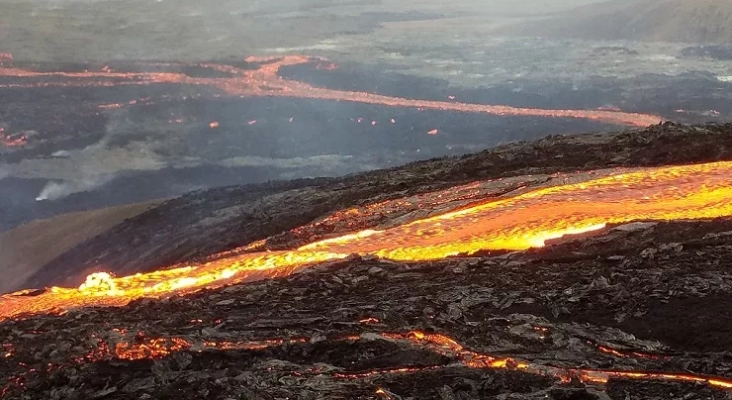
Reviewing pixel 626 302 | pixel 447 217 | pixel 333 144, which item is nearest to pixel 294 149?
pixel 333 144

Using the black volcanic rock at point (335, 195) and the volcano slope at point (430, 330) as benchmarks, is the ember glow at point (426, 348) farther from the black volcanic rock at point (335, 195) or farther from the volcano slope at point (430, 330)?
the black volcanic rock at point (335, 195)

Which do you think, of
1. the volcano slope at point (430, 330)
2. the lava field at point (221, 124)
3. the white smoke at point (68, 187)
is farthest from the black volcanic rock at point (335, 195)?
the white smoke at point (68, 187)

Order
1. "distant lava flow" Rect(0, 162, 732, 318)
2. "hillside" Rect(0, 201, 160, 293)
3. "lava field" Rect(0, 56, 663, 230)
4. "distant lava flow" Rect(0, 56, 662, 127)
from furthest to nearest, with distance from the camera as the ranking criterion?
"distant lava flow" Rect(0, 56, 662, 127) < "lava field" Rect(0, 56, 663, 230) < "hillside" Rect(0, 201, 160, 293) < "distant lava flow" Rect(0, 162, 732, 318)

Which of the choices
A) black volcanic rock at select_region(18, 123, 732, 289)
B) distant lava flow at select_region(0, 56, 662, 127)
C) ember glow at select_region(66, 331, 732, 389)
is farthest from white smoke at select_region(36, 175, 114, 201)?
ember glow at select_region(66, 331, 732, 389)

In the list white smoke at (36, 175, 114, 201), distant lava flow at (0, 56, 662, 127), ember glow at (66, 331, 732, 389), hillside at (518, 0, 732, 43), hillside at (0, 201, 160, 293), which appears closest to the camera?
ember glow at (66, 331, 732, 389)

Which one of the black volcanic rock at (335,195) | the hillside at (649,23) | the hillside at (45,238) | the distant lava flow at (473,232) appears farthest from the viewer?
the hillside at (649,23)

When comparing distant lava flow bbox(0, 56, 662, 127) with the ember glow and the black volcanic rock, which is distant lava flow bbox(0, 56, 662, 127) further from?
the ember glow
